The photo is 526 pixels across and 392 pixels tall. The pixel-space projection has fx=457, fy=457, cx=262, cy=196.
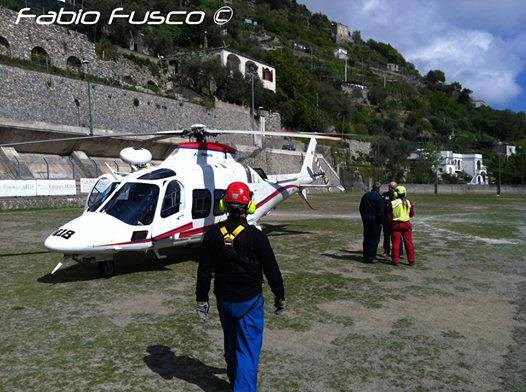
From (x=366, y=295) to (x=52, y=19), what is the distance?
55.1 m

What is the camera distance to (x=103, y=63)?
161 ft

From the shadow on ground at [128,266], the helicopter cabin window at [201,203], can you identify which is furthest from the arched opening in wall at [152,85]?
the helicopter cabin window at [201,203]

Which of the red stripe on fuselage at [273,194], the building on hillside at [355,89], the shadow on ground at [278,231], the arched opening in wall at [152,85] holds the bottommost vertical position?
the shadow on ground at [278,231]

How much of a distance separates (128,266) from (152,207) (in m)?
1.78

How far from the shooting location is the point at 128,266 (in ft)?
32.6

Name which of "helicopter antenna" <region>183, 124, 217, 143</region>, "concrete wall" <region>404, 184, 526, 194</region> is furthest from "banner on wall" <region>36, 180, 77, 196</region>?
"concrete wall" <region>404, 184, 526, 194</region>

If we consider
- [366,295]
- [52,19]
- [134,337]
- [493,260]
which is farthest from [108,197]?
[52,19]

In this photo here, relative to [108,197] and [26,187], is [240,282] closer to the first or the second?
[108,197]

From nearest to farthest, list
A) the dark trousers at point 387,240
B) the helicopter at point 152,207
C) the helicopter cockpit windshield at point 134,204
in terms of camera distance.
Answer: the helicopter at point 152,207, the helicopter cockpit windshield at point 134,204, the dark trousers at point 387,240

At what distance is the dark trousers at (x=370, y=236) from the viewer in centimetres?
1023

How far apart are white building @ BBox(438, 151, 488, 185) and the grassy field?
10546cm

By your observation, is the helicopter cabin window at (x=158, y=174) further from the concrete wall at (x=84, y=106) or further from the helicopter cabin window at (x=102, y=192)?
the concrete wall at (x=84, y=106)

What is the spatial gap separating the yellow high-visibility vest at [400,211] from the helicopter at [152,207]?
215cm

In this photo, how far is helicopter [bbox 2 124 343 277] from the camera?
8141 millimetres
